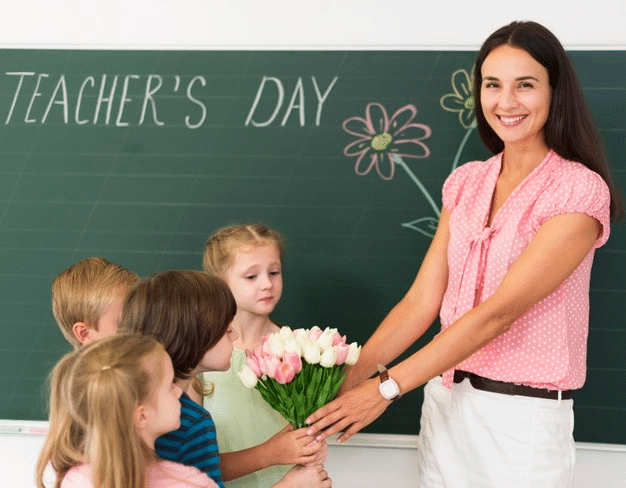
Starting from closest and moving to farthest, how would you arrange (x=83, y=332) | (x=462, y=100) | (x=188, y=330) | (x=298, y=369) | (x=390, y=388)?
1. (x=188, y=330)
2. (x=298, y=369)
3. (x=390, y=388)
4. (x=83, y=332)
5. (x=462, y=100)

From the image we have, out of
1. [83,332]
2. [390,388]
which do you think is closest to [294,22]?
[83,332]

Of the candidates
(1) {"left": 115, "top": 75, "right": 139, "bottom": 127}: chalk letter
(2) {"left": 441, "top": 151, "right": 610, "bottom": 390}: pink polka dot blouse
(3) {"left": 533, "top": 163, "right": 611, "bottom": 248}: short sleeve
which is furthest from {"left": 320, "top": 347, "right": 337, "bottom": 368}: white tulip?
(1) {"left": 115, "top": 75, "right": 139, "bottom": 127}: chalk letter

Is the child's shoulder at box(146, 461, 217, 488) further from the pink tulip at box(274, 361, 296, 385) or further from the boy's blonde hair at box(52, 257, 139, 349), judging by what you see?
the boy's blonde hair at box(52, 257, 139, 349)

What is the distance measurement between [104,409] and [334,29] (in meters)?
1.88

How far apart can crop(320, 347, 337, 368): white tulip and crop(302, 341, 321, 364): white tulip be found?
14mm

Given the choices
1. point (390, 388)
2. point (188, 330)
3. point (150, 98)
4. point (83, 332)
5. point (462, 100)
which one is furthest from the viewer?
point (150, 98)

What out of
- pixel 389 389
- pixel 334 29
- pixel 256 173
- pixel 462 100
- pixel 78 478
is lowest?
pixel 78 478

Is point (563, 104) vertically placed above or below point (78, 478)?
above

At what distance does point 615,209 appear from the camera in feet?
7.36

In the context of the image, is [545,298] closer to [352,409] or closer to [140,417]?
[352,409]

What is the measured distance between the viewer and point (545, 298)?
7.14ft

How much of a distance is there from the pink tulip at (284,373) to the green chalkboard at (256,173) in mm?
1001

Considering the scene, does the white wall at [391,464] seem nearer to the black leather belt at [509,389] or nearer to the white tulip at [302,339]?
the black leather belt at [509,389]

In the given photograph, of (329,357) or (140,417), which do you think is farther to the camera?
(329,357)
